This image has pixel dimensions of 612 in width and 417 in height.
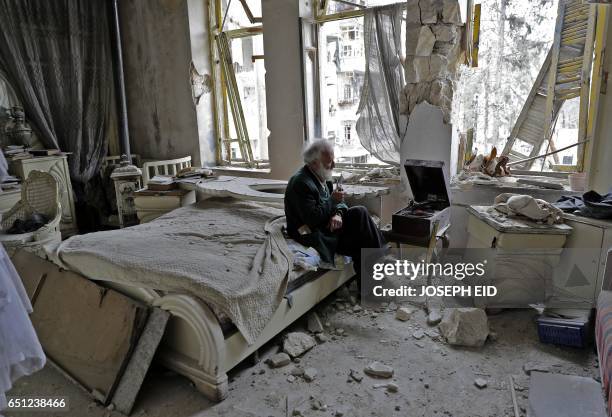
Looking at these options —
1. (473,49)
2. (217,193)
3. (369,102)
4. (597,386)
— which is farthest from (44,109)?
(597,386)

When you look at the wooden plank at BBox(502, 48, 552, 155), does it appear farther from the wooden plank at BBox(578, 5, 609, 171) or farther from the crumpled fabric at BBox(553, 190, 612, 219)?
the crumpled fabric at BBox(553, 190, 612, 219)

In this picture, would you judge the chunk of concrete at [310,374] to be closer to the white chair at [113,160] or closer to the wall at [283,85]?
the wall at [283,85]

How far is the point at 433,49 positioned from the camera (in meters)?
3.63

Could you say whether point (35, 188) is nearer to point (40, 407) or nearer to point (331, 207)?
point (40, 407)

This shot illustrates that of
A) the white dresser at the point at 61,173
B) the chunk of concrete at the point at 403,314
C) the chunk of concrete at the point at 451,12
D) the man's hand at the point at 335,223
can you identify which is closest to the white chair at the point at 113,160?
the white dresser at the point at 61,173

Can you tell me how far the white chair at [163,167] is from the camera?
4889mm

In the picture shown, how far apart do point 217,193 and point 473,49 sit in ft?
8.66

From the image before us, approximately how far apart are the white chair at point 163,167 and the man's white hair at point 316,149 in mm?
2337

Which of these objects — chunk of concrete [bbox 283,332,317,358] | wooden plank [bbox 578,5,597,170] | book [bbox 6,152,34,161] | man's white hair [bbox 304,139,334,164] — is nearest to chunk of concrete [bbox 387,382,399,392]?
chunk of concrete [bbox 283,332,317,358]

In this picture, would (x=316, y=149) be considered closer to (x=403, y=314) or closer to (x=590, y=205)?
(x=403, y=314)

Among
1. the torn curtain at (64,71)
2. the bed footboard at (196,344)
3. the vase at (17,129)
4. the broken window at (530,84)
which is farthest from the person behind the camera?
the torn curtain at (64,71)

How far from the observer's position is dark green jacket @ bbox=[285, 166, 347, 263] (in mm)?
2965

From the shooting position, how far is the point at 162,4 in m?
5.40

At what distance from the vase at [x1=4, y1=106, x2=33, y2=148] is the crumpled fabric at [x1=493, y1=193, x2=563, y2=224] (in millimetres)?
5097
